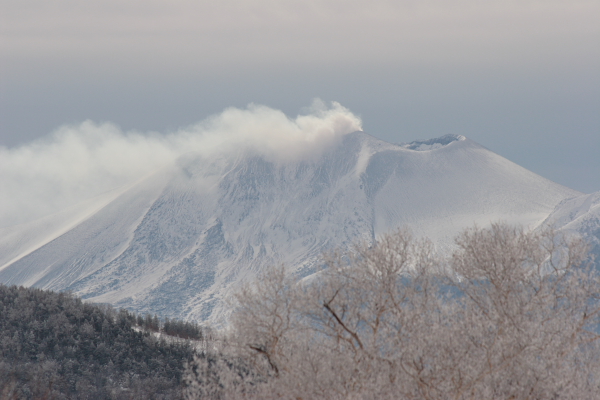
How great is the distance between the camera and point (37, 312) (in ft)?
174

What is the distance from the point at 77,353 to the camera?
163 feet

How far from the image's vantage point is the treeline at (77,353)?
4472cm

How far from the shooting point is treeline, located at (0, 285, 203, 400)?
4472 centimetres

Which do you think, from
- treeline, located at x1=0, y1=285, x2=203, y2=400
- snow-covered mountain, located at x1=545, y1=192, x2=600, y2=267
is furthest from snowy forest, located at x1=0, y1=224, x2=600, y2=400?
snow-covered mountain, located at x1=545, y1=192, x2=600, y2=267

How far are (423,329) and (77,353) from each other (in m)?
37.1

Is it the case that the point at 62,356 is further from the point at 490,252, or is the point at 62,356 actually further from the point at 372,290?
the point at 490,252

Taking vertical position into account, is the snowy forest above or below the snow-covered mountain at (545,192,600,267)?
below

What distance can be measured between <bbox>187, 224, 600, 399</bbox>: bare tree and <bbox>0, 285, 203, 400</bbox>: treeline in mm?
23253

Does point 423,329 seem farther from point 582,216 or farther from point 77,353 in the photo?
point 582,216

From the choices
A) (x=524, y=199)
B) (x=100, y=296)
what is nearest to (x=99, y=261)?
(x=100, y=296)

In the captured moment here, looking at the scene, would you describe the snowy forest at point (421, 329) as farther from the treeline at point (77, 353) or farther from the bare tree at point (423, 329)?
the treeline at point (77, 353)

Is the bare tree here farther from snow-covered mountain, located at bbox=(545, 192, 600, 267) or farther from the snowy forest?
snow-covered mountain, located at bbox=(545, 192, 600, 267)

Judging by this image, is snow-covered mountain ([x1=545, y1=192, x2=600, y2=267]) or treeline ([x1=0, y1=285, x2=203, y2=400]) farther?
snow-covered mountain ([x1=545, y1=192, x2=600, y2=267])

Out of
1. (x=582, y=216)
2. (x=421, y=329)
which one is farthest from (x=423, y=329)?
(x=582, y=216)
